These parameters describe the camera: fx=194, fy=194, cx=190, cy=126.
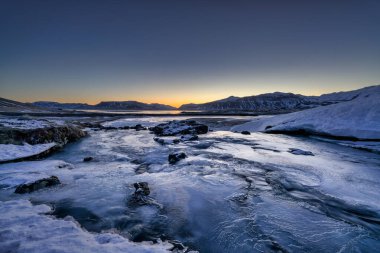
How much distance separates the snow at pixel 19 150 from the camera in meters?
9.41

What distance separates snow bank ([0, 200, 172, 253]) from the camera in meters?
3.35

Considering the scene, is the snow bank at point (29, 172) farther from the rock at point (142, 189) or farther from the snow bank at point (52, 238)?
the rock at point (142, 189)

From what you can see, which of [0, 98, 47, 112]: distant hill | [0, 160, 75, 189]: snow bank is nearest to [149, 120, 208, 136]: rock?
[0, 160, 75, 189]: snow bank

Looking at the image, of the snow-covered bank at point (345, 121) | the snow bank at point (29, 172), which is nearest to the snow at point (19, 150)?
the snow bank at point (29, 172)

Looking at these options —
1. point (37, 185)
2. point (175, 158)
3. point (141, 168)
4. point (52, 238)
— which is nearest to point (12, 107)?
point (141, 168)

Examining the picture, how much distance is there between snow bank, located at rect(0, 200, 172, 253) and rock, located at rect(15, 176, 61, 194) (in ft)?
5.18

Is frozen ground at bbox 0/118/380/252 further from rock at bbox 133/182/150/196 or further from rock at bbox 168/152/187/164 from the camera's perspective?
rock at bbox 168/152/187/164

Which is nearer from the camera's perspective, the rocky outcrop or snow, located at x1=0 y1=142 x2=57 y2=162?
snow, located at x1=0 y1=142 x2=57 y2=162

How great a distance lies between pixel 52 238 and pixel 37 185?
3.63 metres

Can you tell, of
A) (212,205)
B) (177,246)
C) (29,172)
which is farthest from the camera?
(29,172)

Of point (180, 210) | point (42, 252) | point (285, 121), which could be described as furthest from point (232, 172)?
point (285, 121)

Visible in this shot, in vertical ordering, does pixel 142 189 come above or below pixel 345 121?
below

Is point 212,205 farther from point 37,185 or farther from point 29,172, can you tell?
point 29,172

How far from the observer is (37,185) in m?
6.34
